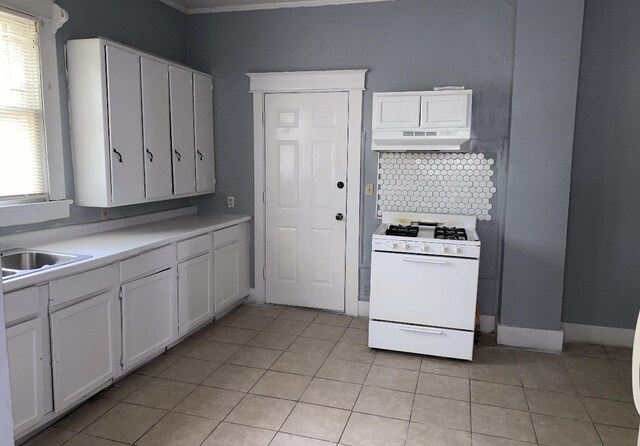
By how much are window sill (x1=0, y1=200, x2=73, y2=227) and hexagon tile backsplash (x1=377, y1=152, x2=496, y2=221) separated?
2.44 metres

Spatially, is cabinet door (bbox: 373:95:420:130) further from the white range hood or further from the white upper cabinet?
the white upper cabinet

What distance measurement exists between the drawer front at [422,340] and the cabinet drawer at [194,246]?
1.42 m

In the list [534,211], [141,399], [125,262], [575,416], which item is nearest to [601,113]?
[534,211]

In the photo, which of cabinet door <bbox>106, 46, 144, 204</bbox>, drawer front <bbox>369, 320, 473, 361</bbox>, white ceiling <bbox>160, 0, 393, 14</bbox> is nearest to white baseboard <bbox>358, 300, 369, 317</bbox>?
drawer front <bbox>369, 320, 473, 361</bbox>

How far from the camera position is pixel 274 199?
452 cm

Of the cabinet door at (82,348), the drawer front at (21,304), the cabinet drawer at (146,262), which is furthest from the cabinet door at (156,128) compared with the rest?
the drawer front at (21,304)

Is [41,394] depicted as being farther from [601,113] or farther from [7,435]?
[601,113]

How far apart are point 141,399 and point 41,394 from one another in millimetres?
631

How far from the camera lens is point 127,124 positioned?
132 inches

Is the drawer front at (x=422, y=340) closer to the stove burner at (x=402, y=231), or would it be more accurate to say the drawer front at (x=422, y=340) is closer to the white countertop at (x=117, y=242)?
the stove burner at (x=402, y=231)

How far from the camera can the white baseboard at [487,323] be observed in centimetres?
404

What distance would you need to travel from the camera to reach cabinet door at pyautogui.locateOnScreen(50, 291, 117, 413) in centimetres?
248

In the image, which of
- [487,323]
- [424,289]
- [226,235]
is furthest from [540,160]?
[226,235]

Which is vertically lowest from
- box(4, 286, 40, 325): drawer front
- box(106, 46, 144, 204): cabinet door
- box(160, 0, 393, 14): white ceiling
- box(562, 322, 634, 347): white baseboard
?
box(562, 322, 634, 347): white baseboard
